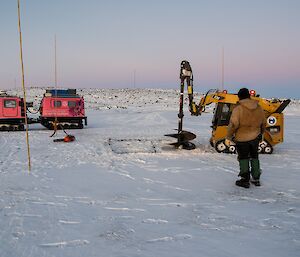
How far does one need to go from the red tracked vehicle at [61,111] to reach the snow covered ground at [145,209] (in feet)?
34.4

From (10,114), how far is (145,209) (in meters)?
16.7

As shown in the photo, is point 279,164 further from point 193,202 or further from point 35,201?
point 35,201

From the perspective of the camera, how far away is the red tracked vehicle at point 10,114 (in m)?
19.5

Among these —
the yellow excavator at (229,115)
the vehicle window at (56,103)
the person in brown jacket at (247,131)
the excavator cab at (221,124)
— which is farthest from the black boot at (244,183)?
the vehicle window at (56,103)

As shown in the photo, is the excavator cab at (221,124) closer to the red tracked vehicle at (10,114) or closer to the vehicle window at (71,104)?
the vehicle window at (71,104)

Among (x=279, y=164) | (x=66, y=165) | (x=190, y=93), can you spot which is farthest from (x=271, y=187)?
(x=190, y=93)

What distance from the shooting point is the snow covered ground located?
400 cm

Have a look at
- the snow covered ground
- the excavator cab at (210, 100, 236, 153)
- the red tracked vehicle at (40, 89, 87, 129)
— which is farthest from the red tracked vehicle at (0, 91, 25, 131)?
the excavator cab at (210, 100, 236, 153)

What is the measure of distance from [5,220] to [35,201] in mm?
1014

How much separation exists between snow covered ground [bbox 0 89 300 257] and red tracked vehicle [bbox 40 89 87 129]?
10.5 metres

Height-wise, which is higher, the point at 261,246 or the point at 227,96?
the point at 227,96

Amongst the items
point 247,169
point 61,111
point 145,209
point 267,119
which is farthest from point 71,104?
point 145,209

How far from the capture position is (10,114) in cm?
1964

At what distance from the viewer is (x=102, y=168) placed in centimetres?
898
